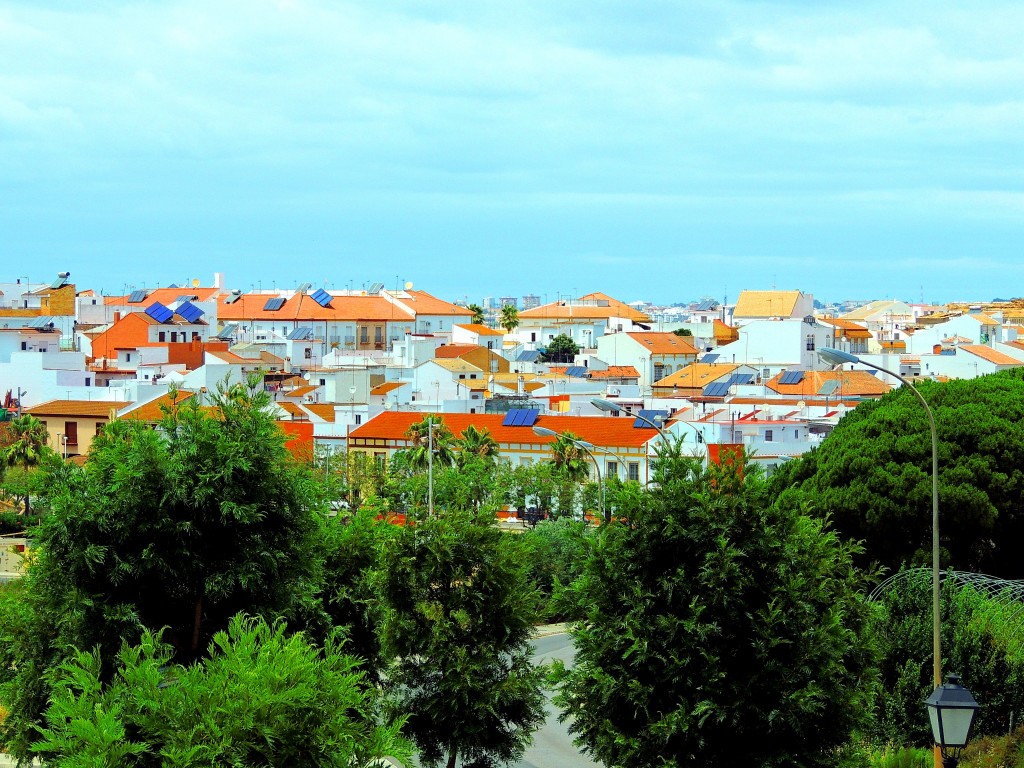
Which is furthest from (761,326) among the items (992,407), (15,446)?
(992,407)

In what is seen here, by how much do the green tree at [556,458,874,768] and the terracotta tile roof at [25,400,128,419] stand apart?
63741 millimetres

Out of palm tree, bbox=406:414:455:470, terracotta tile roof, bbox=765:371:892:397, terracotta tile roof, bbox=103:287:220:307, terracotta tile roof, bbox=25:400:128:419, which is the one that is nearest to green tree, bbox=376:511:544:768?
palm tree, bbox=406:414:455:470

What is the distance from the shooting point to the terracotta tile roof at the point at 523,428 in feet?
230

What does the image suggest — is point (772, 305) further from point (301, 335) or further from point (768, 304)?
point (301, 335)

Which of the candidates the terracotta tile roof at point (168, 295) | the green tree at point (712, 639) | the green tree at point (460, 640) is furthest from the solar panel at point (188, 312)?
the green tree at point (712, 639)

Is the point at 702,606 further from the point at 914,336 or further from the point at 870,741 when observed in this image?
the point at 914,336

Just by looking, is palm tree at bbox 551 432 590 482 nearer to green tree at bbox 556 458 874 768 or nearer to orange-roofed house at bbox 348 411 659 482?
orange-roofed house at bbox 348 411 659 482

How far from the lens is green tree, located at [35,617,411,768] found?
1356cm

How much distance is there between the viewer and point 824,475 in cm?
3722

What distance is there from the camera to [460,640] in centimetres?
2189

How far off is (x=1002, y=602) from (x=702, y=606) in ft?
32.5

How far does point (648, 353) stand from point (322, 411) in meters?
62.6

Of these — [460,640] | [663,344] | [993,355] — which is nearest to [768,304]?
[663,344]

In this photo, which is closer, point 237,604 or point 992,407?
point 237,604
